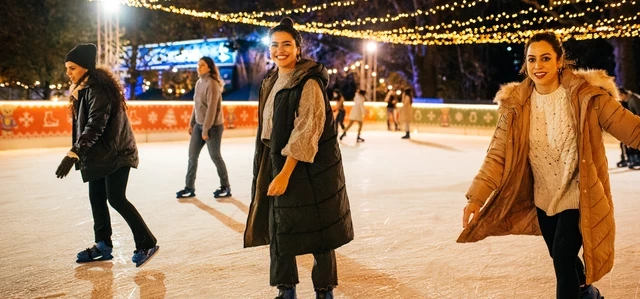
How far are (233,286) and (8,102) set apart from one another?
10904 millimetres

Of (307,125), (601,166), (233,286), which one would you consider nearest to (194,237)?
(233,286)

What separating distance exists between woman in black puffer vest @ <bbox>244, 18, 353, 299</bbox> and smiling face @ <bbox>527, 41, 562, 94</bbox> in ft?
3.16

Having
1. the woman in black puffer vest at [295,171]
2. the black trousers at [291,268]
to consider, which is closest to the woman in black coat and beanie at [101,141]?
the woman in black puffer vest at [295,171]

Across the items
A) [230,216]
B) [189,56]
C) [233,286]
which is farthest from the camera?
[189,56]

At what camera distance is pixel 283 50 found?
333 cm

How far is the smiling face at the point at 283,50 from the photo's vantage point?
3.33 meters

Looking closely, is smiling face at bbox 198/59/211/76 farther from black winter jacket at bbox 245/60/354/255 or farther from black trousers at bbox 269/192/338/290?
black trousers at bbox 269/192/338/290

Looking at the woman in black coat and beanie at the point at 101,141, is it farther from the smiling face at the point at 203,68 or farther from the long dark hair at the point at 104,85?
the smiling face at the point at 203,68

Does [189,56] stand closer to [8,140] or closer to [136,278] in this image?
[8,140]

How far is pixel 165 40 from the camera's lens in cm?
2650

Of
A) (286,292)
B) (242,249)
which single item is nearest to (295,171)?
(286,292)

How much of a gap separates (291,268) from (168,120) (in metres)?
13.6

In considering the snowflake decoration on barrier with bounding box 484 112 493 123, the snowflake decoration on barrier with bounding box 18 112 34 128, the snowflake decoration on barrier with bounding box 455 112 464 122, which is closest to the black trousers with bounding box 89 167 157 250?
the snowflake decoration on barrier with bounding box 18 112 34 128

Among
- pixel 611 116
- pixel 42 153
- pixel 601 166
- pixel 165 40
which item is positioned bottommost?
pixel 42 153
